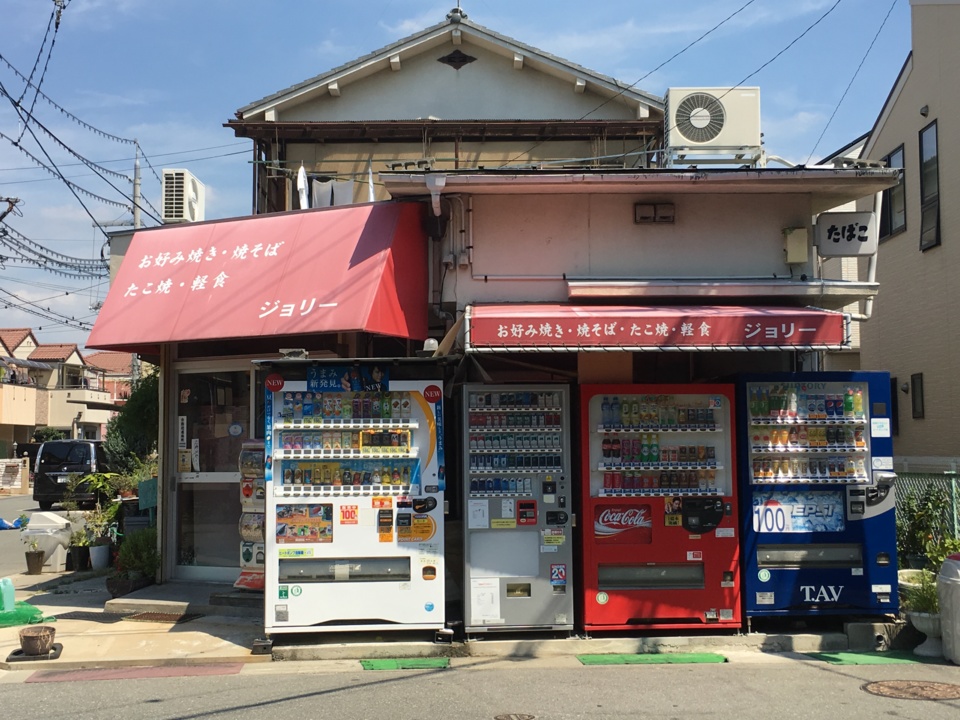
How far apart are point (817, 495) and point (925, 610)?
4.72ft

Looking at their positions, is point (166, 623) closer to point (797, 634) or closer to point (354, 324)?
point (354, 324)

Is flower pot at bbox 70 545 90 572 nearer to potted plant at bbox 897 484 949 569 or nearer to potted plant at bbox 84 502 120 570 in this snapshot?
potted plant at bbox 84 502 120 570

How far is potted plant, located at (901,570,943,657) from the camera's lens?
7.79 meters

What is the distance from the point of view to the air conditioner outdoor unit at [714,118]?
32.7ft

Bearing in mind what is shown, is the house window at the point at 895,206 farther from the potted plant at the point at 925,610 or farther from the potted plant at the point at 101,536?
the potted plant at the point at 101,536

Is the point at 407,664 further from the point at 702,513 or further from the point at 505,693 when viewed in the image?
the point at 702,513

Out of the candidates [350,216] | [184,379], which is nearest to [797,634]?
[350,216]

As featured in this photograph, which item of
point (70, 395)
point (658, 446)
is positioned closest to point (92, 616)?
point (658, 446)

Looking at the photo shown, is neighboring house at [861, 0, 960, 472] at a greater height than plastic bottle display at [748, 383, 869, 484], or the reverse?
neighboring house at [861, 0, 960, 472]

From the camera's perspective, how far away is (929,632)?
781 centimetres

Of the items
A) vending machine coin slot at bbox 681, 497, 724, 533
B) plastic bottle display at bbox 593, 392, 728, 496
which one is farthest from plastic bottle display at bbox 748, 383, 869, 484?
vending machine coin slot at bbox 681, 497, 724, 533

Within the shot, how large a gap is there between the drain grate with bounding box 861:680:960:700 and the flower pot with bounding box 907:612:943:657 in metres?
0.98

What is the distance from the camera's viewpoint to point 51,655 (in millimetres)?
7914

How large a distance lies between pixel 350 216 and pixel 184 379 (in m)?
3.38
